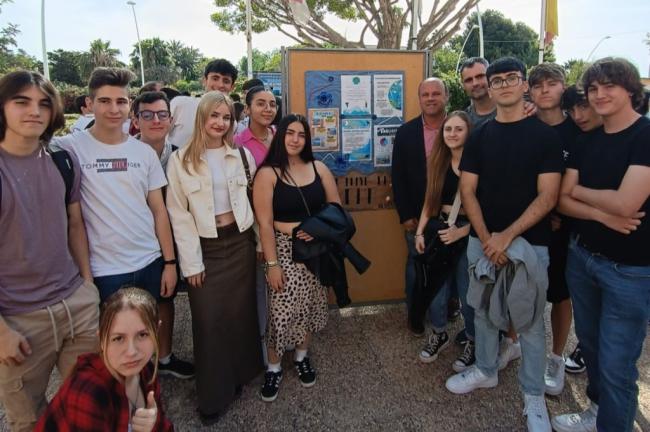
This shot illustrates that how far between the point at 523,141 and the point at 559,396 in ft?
5.74

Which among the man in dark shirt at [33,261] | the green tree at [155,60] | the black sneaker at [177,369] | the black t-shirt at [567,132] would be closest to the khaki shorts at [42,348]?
the man in dark shirt at [33,261]

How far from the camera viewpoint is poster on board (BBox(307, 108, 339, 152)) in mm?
3693

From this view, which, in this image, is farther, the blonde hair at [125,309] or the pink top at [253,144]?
the pink top at [253,144]

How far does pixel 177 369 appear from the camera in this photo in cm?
311

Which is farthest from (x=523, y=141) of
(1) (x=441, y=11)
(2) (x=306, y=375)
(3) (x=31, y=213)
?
(1) (x=441, y=11)

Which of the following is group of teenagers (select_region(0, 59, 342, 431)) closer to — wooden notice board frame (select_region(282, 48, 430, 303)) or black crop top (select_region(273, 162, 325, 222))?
black crop top (select_region(273, 162, 325, 222))

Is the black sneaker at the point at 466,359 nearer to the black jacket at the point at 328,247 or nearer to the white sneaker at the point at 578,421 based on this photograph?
the white sneaker at the point at 578,421

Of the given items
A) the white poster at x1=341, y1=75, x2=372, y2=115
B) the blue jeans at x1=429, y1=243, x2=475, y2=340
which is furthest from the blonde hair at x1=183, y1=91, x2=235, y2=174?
the blue jeans at x1=429, y1=243, x2=475, y2=340

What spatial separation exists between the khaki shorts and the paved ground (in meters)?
0.89

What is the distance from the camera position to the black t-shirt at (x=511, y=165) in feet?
7.89

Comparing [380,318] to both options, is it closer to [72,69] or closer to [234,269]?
[234,269]

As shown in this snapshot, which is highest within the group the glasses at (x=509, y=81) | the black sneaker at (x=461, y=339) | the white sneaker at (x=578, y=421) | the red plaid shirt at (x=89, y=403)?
the glasses at (x=509, y=81)

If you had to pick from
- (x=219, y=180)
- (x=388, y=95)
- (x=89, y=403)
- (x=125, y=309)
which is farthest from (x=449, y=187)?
(x=89, y=403)

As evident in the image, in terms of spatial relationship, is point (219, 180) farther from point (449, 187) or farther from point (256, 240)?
→ point (449, 187)
